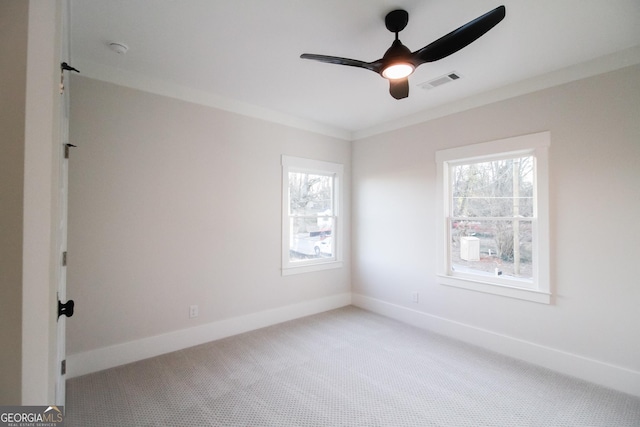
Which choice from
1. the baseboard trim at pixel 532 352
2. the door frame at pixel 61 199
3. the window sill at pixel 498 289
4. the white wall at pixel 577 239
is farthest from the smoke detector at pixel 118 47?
the baseboard trim at pixel 532 352

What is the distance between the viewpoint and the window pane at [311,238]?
410cm

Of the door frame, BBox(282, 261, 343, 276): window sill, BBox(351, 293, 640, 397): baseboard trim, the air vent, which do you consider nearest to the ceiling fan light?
the air vent

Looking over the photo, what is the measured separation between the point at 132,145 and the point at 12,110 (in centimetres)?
238

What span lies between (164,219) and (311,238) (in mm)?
2033

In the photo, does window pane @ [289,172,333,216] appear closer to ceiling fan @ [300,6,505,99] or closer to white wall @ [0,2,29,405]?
ceiling fan @ [300,6,505,99]

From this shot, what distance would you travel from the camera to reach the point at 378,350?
10.00 ft

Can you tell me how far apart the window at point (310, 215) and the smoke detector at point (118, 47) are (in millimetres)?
1993

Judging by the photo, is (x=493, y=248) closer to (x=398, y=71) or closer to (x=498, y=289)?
(x=498, y=289)

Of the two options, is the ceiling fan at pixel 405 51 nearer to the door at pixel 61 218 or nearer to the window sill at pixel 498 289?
the door at pixel 61 218

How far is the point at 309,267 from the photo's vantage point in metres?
4.16

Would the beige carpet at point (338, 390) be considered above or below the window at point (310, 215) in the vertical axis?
below

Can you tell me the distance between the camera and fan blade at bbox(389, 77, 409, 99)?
219 centimetres

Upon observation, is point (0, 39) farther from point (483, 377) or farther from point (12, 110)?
point (483, 377)

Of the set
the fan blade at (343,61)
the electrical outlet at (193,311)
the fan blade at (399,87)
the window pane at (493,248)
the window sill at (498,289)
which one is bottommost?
the electrical outlet at (193,311)
